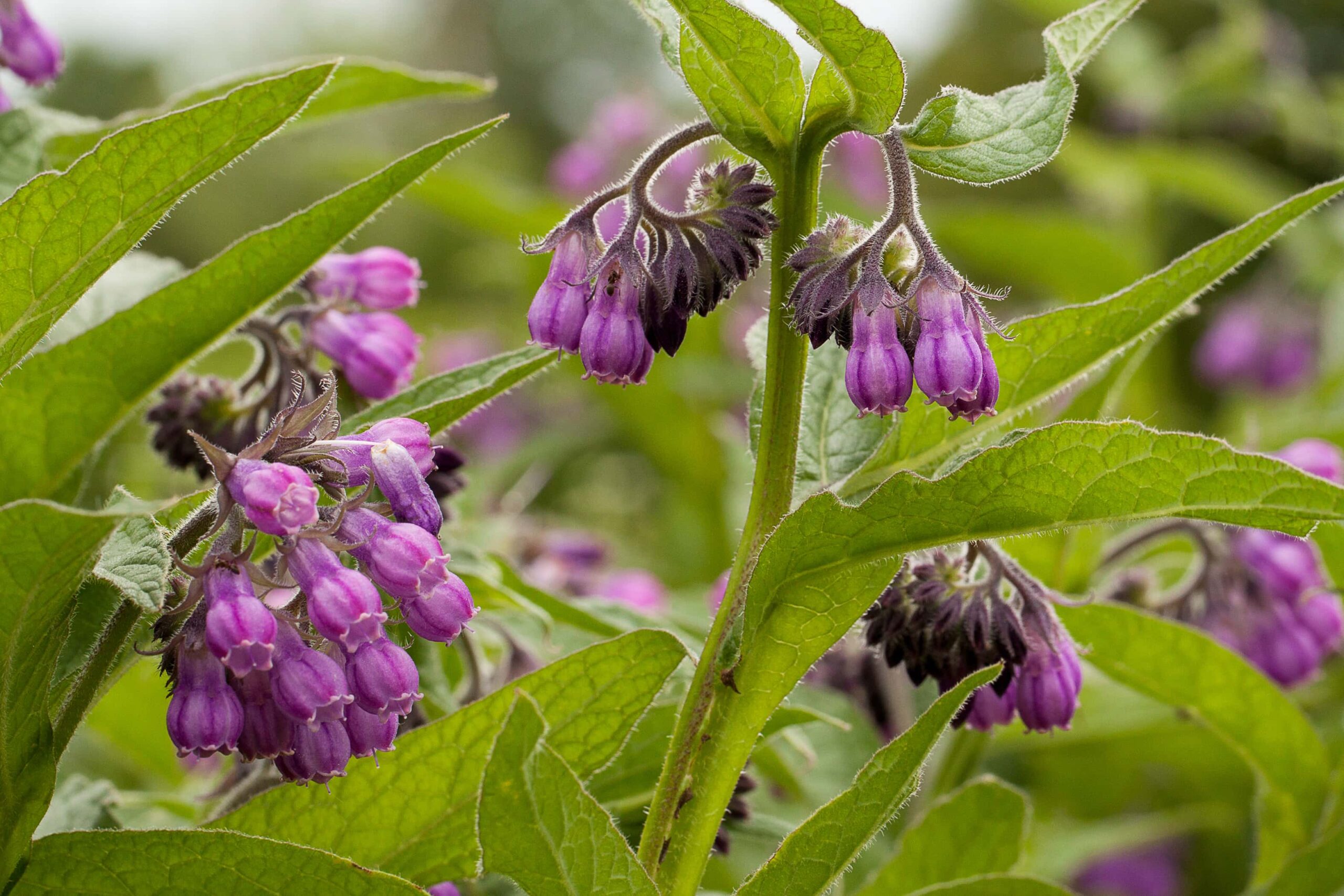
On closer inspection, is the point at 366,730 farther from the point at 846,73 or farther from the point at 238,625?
the point at 846,73

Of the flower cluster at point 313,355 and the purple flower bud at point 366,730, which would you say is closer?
the purple flower bud at point 366,730

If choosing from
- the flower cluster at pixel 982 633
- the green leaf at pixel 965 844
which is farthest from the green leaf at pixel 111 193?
the green leaf at pixel 965 844

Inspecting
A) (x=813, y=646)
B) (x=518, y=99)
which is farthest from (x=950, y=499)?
(x=518, y=99)

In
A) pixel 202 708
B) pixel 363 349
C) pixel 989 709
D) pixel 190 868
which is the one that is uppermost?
pixel 363 349

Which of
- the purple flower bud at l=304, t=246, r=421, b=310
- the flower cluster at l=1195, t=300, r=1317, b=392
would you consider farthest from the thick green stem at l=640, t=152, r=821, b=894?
the flower cluster at l=1195, t=300, r=1317, b=392

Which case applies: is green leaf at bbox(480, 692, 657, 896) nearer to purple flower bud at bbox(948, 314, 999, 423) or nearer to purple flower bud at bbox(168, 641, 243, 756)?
purple flower bud at bbox(168, 641, 243, 756)

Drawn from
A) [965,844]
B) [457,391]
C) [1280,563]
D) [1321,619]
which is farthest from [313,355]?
[1321,619]

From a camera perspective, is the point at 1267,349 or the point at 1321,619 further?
the point at 1267,349

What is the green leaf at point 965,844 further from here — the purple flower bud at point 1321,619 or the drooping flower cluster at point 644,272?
the purple flower bud at point 1321,619
